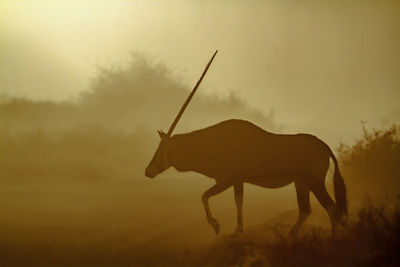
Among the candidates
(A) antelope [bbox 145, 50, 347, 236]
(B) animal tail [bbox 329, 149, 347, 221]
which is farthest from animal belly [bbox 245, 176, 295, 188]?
(B) animal tail [bbox 329, 149, 347, 221]

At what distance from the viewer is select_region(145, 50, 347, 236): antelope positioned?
12.1ft

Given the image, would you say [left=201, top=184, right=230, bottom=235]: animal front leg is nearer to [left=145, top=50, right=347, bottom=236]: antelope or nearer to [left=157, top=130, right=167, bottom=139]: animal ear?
[left=145, top=50, right=347, bottom=236]: antelope

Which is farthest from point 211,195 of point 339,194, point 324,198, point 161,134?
point 339,194

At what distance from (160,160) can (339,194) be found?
1304 millimetres

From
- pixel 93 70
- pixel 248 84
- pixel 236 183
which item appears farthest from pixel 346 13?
pixel 93 70

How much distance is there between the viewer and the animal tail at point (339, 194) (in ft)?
11.9

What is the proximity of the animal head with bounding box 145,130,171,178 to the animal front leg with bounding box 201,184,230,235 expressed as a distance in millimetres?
364

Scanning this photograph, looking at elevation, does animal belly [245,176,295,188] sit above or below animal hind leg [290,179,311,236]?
above

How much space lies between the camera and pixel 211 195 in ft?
12.1

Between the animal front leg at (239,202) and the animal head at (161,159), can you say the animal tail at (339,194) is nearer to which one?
the animal front leg at (239,202)

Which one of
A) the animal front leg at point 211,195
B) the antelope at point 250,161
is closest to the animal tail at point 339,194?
the antelope at point 250,161

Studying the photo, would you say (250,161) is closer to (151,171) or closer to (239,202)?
(239,202)

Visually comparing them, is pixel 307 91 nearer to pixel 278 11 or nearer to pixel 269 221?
pixel 278 11

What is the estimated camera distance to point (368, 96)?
13.1 feet
